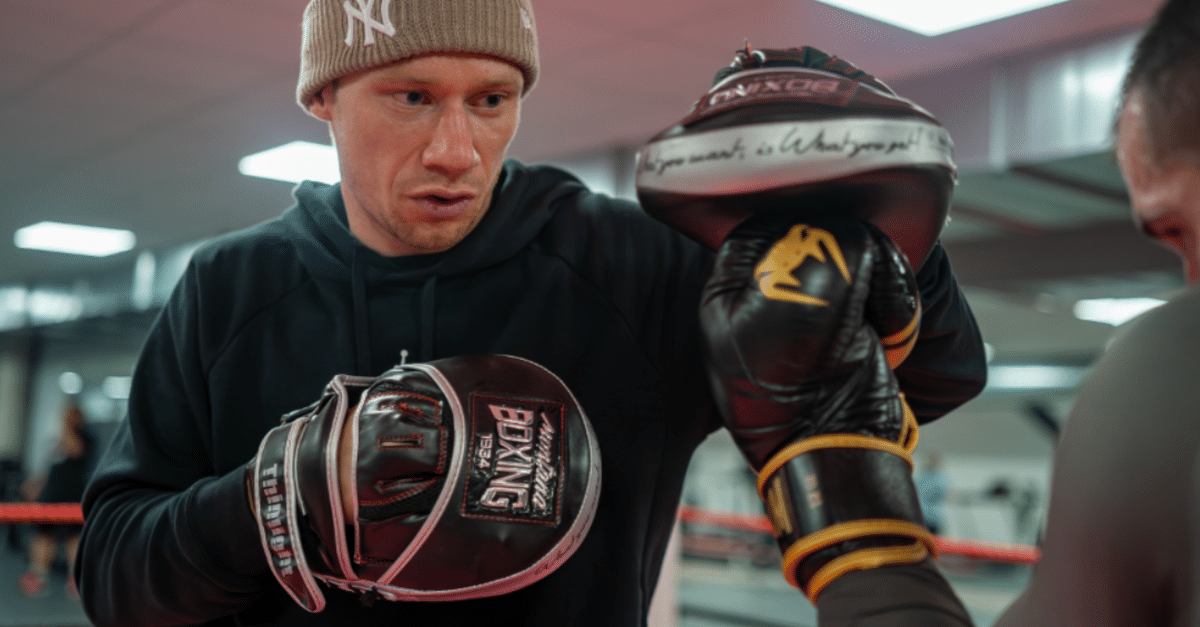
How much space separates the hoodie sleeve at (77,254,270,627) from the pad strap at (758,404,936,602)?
51 cm

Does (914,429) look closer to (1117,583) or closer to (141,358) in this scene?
(1117,583)

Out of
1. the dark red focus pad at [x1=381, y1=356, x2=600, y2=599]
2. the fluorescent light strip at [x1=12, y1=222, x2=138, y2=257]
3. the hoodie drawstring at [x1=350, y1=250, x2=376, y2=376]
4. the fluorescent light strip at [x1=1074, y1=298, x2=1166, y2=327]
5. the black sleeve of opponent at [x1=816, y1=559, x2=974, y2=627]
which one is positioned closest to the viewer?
the black sleeve of opponent at [x1=816, y1=559, x2=974, y2=627]

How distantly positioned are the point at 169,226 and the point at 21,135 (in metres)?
2.20

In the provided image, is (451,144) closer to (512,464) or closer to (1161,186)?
(512,464)

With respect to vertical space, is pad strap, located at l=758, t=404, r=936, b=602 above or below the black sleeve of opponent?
above

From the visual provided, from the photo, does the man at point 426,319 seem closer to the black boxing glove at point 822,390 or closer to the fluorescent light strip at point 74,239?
the black boxing glove at point 822,390

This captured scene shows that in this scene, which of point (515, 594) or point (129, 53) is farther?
point (129, 53)

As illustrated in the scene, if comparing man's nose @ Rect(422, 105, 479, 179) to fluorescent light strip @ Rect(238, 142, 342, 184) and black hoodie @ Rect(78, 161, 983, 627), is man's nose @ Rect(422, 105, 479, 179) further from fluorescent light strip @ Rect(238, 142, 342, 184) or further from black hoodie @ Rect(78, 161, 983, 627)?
fluorescent light strip @ Rect(238, 142, 342, 184)

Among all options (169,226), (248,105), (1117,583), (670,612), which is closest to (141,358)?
(1117,583)

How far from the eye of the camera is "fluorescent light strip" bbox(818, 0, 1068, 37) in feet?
11.4

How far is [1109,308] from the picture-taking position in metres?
8.48

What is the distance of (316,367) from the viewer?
3.74 feet

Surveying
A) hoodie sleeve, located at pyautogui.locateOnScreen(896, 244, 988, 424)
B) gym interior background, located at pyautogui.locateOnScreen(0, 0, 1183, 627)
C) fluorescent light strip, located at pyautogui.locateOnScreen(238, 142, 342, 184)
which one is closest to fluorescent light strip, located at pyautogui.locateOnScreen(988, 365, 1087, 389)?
gym interior background, located at pyautogui.locateOnScreen(0, 0, 1183, 627)

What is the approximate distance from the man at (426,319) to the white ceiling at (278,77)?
7.96 ft
